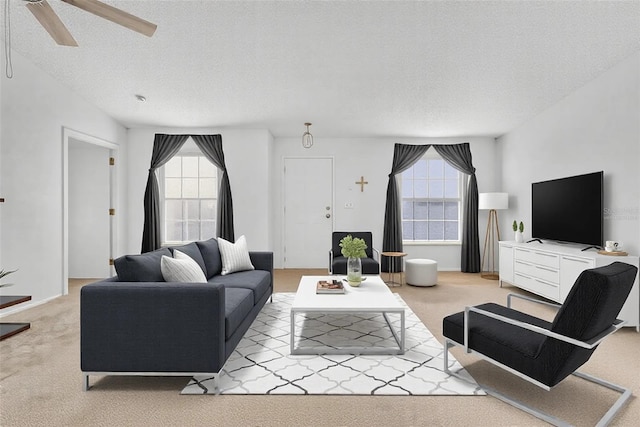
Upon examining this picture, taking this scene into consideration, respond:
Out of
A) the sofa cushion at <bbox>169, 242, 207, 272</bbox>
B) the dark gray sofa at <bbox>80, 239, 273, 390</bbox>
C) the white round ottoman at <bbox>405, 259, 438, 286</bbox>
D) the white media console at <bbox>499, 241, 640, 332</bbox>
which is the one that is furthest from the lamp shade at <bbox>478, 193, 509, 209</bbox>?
the dark gray sofa at <bbox>80, 239, 273, 390</bbox>

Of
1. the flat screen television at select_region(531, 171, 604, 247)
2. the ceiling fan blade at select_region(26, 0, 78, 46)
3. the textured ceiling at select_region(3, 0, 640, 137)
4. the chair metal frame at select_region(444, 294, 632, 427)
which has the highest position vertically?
the textured ceiling at select_region(3, 0, 640, 137)

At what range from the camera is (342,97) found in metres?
4.71

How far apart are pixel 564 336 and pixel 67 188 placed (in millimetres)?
5424

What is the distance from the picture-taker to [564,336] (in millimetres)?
1838

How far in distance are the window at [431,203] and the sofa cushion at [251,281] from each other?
3741 mm

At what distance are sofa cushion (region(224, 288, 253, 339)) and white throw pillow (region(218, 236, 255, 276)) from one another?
2.64ft

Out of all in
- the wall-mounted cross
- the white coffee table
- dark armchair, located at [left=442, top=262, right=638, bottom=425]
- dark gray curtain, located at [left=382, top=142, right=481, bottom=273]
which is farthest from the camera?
the wall-mounted cross

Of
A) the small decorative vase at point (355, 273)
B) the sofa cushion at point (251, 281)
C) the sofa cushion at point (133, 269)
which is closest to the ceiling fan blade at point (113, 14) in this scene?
the sofa cushion at point (133, 269)

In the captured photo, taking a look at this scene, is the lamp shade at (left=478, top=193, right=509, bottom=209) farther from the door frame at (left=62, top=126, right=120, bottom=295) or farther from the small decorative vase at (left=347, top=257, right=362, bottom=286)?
the door frame at (left=62, top=126, right=120, bottom=295)

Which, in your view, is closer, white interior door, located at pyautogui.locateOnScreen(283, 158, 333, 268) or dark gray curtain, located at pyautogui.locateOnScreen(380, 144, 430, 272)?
dark gray curtain, located at pyautogui.locateOnScreen(380, 144, 430, 272)

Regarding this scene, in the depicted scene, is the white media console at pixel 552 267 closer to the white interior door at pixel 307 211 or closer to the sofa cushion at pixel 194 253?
the white interior door at pixel 307 211

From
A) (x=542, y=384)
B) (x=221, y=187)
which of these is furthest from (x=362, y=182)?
(x=542, y=384)

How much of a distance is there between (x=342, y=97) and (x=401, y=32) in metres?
1.63

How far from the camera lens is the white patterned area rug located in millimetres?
2246
